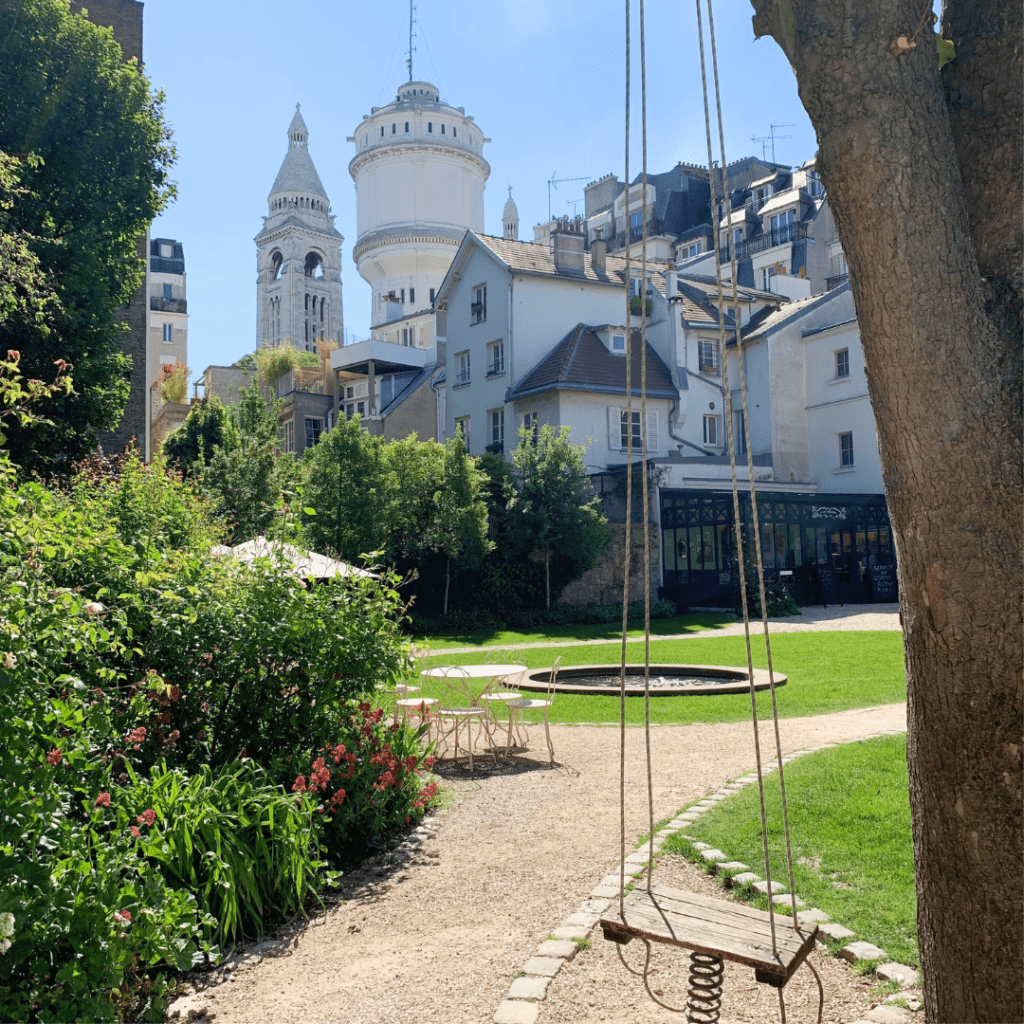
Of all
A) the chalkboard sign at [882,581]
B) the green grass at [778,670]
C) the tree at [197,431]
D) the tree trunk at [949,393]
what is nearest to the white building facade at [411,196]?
the tree at [197,431]

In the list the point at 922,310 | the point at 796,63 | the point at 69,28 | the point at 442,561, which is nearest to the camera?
the point at 922,310

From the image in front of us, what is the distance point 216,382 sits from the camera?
2290 inches

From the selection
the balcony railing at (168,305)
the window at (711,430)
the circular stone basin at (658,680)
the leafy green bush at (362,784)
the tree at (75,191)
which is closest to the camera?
the leafy green bush at (362,784)

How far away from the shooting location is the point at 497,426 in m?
39.0

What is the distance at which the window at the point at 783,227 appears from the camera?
5191 cm

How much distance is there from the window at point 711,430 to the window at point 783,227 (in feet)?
54.7

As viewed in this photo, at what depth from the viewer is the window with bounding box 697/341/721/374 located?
129 ft

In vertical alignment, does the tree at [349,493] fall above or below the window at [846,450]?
below

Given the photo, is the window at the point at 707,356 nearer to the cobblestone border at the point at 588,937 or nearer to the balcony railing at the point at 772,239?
the balcony railing at the point at 772,239

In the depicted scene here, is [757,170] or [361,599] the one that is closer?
[361,599]

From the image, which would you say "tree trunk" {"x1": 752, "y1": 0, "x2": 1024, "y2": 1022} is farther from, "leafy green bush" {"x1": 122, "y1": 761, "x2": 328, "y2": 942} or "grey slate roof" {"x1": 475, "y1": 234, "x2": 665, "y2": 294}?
"grey slate roof" {"x1": 475, "y1": 234, "x2": 665, "y2": 294}

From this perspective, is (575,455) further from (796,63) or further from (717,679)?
(796,63)

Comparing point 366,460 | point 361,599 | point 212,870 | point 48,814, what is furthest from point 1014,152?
point 366,460

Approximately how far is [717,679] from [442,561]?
1449cm
